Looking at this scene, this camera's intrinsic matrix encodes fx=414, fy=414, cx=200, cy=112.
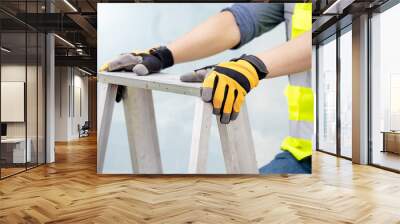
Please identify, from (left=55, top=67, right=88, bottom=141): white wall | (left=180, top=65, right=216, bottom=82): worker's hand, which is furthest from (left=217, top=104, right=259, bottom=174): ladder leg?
(left=55, top=67, right=88, bottom=141): white wall

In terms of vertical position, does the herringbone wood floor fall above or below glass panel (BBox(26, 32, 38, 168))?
below

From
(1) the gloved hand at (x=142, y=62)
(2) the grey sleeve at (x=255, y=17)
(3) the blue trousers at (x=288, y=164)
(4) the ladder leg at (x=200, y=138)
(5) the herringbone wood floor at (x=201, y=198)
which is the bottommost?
(5) the herringbone wood floor at (x=201, y=198)

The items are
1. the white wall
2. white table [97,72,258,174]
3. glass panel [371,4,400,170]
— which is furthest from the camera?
the white wall

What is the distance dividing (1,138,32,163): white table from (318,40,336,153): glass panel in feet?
22.3

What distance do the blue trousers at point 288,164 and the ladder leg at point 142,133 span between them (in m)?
1.71

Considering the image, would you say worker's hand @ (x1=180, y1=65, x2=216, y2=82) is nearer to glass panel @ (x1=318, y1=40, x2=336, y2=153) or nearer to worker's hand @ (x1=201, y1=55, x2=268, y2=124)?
worker's hand @ (x1=201, y1=55, x2=268, y2=124)

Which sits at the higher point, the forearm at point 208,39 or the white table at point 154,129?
the forearm at point 208,39

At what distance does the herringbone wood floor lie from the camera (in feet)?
13.0

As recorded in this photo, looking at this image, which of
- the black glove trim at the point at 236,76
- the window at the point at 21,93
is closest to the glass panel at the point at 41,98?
the window at the point at 21,93

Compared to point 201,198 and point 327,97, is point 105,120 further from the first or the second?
point 327,97

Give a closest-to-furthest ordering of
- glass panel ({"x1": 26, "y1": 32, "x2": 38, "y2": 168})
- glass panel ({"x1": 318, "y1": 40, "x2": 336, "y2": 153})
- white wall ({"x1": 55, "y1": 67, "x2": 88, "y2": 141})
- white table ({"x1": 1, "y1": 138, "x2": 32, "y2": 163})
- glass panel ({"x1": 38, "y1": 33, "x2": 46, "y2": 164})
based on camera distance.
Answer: white table ({"x1": 1, "y1": 138, "x2": 32, "y2": 163}), glass panel ({"x1": 26, "y1": 32, "x2": 38, "y2": 168}), glass panel ({"x1": 38, "y1": 33, "x2": 46, "y2": 164}), glass panel ({"x1": 318, "y1": 40, "x2": 336, "y2": 153}), white wall ({"x1": 55, "y1": 67, "x2": 88, "y2": 141})

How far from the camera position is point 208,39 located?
6191mm

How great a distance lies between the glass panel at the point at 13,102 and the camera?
6125 millimetres

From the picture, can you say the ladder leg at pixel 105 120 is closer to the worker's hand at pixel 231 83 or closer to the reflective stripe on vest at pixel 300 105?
the worker's hand at pixel 231 83
